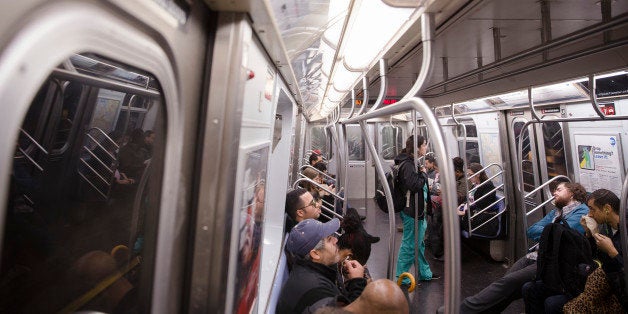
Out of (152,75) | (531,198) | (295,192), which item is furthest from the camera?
(531,198)

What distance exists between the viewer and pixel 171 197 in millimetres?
750

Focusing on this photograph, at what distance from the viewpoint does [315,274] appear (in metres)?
1.81

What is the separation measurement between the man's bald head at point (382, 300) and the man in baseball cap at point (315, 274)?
0.27 meters

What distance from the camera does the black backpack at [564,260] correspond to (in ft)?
7.24

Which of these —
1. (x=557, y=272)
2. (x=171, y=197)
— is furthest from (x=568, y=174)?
(x=171, y=197)

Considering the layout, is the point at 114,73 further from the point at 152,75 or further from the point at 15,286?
the point at 15,286

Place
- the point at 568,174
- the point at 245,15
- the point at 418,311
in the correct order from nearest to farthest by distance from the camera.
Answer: the point at 245,15
the point at 418,311
the point at 568,174

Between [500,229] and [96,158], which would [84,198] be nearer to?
[96,158]

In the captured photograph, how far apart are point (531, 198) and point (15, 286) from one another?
543cm

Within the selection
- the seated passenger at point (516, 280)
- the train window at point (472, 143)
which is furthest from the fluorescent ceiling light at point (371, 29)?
the train window at point (472, 143)

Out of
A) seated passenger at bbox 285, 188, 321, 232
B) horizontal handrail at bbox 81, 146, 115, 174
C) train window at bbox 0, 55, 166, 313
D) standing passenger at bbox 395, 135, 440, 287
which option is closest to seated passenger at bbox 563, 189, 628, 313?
standing passenger at bbox 395, 135, 440, 287

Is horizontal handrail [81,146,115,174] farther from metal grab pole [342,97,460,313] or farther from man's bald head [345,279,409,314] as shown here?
man's bald head [345,279,409,314]

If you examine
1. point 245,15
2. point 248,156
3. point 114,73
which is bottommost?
point 248,156

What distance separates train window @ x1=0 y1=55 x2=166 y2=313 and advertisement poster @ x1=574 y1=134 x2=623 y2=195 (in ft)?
14.4
